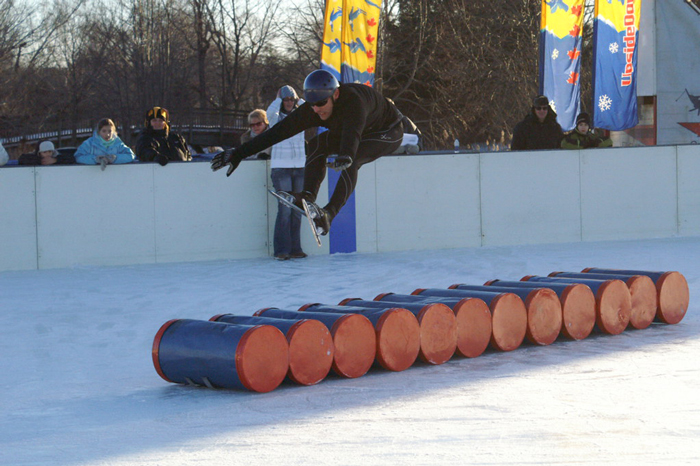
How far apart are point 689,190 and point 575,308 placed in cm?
735

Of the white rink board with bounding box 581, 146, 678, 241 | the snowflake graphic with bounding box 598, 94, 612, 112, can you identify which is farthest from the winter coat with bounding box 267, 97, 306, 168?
the snowflake graphic with bounding box 598, 94, 612, 112

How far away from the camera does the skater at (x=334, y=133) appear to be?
20.1ft

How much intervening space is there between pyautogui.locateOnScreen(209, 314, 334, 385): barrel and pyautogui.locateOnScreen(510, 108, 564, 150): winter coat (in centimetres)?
830

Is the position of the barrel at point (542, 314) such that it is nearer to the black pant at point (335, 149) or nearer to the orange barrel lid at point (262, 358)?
the black pant at point (335, 149)

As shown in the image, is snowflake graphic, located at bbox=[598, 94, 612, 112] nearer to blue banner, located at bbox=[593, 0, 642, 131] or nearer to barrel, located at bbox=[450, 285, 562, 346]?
blue banner, located at bbox=[593, 0, 642, 131]

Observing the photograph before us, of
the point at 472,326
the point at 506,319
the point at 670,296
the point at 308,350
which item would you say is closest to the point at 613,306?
the point at 670,296

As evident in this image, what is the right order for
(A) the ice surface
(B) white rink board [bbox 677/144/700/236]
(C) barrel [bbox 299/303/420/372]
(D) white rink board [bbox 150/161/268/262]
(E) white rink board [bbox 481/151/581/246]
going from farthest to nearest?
(B) white rink board [bbox 677/144/700/236] < (E) white rink board [bbox 481/151/581/246] < (D) white rink board [bbox 150/161/268/262] < (C) barrel [bbox 299/303/420/372] < (A) the ice surface

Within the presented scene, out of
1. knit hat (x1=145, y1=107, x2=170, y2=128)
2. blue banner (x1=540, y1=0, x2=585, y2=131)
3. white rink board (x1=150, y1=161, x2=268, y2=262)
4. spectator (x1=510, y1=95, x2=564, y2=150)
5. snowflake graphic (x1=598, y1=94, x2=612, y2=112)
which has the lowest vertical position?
white rink board (x1=150, y1=161, x2=268, y2=262)

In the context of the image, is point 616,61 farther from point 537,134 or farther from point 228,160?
point 228,160

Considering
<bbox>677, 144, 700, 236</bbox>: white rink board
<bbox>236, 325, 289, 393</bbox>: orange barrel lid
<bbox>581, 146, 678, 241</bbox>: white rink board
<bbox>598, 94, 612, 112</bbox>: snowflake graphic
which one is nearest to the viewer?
<bbox>236, 325, 289, 393</bbox>: orange barrel lid

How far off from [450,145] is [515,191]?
26747mm

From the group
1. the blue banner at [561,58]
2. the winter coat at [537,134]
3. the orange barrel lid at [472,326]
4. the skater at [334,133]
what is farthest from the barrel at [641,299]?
the blue banner at [561,58]

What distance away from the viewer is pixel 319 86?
20.0 ft

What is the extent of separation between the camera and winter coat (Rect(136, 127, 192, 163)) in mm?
11586
